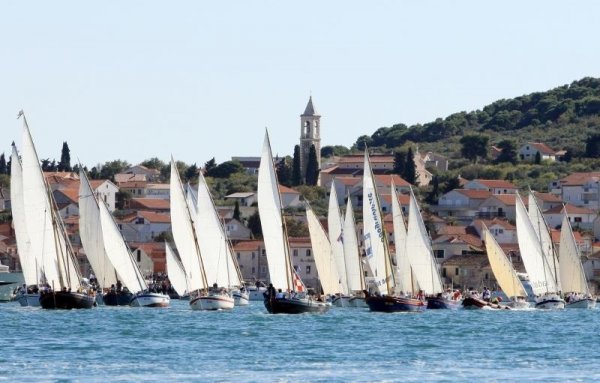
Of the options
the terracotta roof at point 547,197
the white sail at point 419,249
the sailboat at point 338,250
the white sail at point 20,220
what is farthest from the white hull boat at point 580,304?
the terracotta roof at point 547,197

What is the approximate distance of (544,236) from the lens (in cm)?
11038

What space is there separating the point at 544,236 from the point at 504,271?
4.82 m

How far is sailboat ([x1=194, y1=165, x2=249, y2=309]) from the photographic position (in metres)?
94.2

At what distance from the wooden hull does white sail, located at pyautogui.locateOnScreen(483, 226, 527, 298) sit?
56.6ft

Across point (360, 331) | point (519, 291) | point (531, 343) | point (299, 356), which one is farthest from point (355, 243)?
point (299, 356)

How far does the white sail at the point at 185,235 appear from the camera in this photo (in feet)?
314

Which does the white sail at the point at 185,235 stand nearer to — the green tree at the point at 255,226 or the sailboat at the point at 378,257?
the sailboat at the point at 378,257

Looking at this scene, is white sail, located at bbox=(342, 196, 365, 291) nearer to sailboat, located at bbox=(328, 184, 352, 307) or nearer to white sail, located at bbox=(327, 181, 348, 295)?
sailboat, located at bbox=(328, 184, 352, 307)

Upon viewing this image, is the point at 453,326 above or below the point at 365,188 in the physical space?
below

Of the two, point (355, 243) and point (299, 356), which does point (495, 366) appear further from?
point (355, 243)

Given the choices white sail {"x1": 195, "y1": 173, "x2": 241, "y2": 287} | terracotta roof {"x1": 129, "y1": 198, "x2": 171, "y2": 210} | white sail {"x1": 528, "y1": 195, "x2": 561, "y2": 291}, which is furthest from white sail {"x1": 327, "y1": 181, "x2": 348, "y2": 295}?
terracotta roof {"x1": 129, "y1": 198, "x2": 171, "y2": 210}

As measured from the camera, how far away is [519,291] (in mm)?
105875

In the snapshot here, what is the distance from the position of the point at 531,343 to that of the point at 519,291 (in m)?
40.5

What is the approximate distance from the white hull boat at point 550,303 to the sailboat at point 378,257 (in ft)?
43.2
